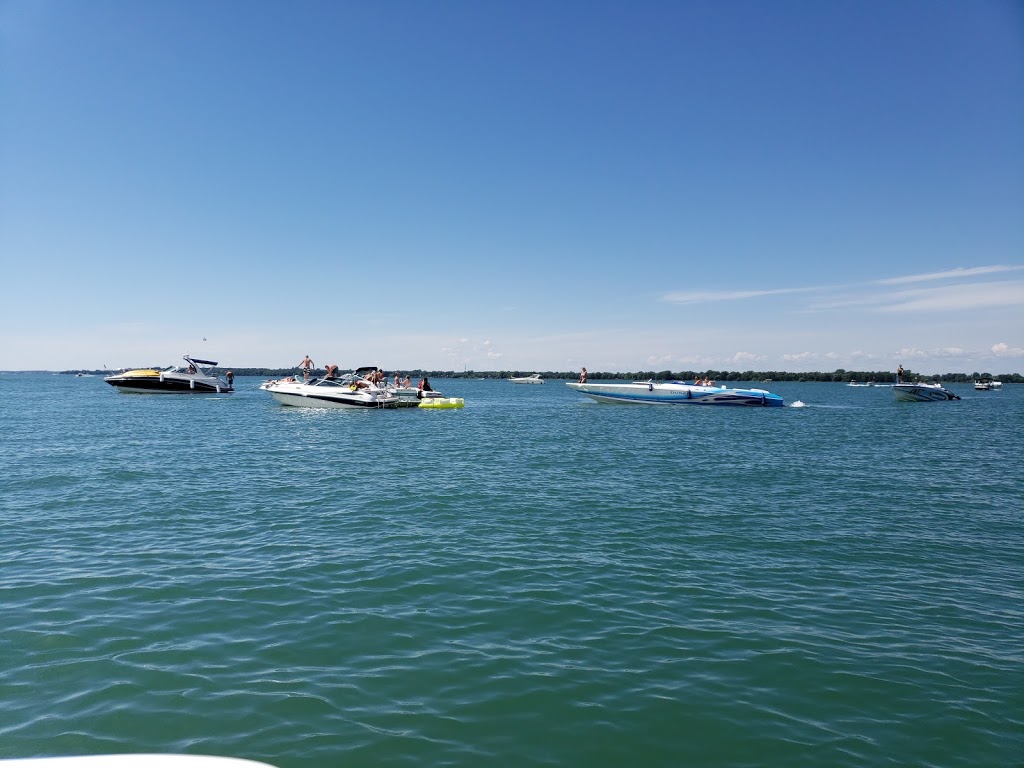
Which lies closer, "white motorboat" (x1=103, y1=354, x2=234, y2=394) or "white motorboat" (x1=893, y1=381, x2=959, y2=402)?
"white motorboat" (x1=103, y1=354, x2=234, y2=394)

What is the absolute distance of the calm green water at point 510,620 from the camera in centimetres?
632

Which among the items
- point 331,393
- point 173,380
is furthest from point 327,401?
point 173,380

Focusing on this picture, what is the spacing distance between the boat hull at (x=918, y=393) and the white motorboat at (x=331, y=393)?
234 ft

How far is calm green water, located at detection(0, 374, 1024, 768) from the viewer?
6.32 metres

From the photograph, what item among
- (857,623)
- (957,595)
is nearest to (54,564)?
(857,623)

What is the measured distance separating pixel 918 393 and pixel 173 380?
94.6 metres

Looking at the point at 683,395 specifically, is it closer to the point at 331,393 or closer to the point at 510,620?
the point at 331,393

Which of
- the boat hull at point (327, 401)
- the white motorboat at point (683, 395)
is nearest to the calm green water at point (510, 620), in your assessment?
the boat hull at point (327, 401)

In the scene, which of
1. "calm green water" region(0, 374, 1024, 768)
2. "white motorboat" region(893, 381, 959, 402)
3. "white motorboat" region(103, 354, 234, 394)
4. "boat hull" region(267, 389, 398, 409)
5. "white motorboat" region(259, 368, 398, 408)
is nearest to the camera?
"calm green water" region(0, 374, 1024, 768)

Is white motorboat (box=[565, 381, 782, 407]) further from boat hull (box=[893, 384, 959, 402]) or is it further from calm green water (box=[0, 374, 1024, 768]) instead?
calm green water (box=[0, 374, 1024, 768])

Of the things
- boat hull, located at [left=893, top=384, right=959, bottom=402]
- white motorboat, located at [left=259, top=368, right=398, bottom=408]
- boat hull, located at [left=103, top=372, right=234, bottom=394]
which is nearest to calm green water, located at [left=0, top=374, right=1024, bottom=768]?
white motorboat, located at [left=259, top=368, right=398, bottom=408]

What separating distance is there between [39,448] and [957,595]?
3474 centimetres

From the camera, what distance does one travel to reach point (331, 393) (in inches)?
2031

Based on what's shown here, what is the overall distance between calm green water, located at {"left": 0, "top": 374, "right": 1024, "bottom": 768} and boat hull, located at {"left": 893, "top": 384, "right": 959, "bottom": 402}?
7404 centimetres
